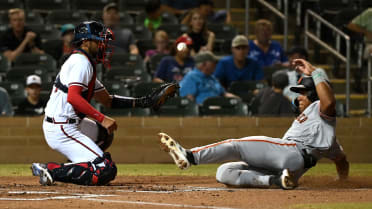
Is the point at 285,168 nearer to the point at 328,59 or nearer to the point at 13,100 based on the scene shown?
the point at 13,100

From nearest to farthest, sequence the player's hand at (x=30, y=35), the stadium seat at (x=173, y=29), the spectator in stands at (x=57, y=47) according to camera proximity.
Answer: the player's hand at (x=30, y=35) → the spectator in stands at (x=57, y=47) → the stadium seat at (x=173, y=29)

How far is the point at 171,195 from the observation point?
586cm

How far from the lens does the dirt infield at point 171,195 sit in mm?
5211

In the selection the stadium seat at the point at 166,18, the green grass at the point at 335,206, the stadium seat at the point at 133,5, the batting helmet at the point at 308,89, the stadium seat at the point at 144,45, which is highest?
the stadium seat at the point at 133,5

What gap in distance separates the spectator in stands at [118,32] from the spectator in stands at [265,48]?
210 centimetres

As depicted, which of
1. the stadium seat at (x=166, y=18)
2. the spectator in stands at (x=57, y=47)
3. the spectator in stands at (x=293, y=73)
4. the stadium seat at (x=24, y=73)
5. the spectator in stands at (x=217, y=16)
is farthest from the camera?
the spectator in stands at (x=217, y=16)

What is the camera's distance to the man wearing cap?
11594 mm

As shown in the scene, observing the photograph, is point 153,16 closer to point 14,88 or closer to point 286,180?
point 14,88

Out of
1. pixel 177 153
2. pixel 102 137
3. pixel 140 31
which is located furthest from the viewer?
pixel 140 31

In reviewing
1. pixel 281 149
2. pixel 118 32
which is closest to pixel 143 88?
pixel 118 32

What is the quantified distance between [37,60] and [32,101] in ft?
4.73

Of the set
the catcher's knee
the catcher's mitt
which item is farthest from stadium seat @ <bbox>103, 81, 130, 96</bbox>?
the catcher's mitt

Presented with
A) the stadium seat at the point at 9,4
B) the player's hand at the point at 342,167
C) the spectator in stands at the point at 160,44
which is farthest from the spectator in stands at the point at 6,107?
the player's hand at the point at 342,167

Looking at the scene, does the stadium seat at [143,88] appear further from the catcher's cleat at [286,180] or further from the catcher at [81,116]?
the catcher's cleat at [286,180]
